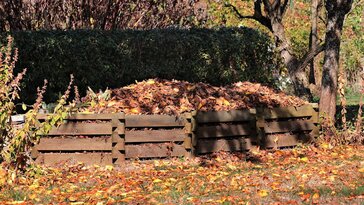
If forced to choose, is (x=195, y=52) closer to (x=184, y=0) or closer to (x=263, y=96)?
(x=263, y=96)

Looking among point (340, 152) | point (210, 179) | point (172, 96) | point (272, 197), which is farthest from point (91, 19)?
point (272, 197)

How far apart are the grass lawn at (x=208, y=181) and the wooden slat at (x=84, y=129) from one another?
0.55 m

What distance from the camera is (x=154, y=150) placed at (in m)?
10.5

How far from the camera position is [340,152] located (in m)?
11.5

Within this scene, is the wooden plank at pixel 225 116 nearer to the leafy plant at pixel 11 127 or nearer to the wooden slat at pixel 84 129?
the wooden slat at pixel 84 129

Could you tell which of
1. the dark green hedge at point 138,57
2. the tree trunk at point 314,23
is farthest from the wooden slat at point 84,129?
the tree trunk at point 314,23

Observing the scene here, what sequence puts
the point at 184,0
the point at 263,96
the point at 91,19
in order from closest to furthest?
the point at 263,96
the point at 91,19
the point at 184,0

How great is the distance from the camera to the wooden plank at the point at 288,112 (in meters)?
11.4

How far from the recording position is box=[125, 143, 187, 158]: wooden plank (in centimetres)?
1038

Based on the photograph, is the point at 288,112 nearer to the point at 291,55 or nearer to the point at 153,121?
the point at 153,121

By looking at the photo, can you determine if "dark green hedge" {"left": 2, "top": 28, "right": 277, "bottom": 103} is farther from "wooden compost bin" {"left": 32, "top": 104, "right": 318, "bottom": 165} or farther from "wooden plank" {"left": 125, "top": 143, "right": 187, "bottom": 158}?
"wooden plank" {"left": 125, "top": 143, "right": 187, "bottom": 158}

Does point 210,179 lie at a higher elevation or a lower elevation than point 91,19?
lower

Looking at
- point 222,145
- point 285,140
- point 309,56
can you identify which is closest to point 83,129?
point 222,145

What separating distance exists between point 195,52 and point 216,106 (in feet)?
12.8
